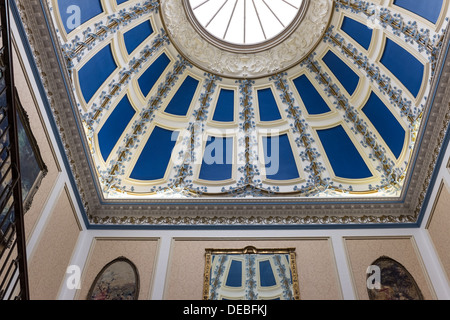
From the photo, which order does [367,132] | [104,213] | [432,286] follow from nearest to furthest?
[432,286], [104,213], [367,132]

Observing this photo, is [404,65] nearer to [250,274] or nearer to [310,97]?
[310,97]

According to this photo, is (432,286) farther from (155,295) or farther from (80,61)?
(80,61)

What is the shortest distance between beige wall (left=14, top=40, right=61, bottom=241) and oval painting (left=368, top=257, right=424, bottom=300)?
20.0 ft

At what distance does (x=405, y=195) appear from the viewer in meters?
8.02

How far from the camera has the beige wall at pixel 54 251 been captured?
20.6ft

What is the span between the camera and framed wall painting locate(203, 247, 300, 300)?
6867 mm

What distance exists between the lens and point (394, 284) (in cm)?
701

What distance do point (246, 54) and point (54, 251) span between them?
689cm

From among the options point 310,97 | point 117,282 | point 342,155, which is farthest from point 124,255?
point 310,97

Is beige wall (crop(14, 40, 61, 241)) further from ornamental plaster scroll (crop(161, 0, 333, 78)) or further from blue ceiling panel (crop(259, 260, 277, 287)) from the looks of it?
ornamental plaster scroll (crop(161, 0, 333, 78))

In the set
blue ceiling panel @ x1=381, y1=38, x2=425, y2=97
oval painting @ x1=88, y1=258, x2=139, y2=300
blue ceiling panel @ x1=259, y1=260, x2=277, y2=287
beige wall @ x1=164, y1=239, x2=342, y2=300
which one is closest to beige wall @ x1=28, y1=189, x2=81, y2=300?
oval painting @ x1=88, y1=258, x2=139, y2=300
